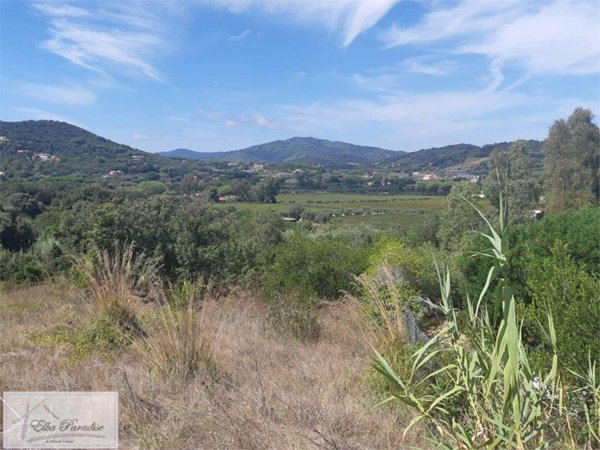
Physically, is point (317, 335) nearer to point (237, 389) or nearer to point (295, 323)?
point (295, 323)

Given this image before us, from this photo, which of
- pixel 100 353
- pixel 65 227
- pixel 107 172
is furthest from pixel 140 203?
pixel 107 172

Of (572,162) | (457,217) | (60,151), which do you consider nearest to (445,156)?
(60,151)

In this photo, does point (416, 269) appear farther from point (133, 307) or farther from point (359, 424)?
point (359, 424)

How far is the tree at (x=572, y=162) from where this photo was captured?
2433cm

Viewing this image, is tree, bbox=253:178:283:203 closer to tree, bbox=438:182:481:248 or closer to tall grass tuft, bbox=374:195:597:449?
tree, bbox=438:182:481:248

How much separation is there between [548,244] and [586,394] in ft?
10.4

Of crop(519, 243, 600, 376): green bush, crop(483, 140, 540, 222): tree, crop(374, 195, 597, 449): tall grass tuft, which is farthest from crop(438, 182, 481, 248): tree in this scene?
crop(374, 195, 597, 449): tall grass tuft

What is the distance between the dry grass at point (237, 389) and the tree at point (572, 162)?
23078mm

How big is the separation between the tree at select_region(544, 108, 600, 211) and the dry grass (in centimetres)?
2308

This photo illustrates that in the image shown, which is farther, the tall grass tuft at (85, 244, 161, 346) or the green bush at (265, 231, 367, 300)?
the green bush at (265, 231, 367, 300)

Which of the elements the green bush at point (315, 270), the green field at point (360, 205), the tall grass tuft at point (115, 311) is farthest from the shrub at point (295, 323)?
the green field at point (360, 205)

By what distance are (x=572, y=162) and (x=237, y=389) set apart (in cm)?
2586

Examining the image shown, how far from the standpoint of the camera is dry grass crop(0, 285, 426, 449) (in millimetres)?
2570

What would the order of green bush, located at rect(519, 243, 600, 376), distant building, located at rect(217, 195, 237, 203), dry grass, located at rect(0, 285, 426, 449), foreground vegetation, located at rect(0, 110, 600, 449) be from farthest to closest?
distant building, located at rect(217, 195, 237, 203), green bush, located at rect(519, 243, 600, 376), dry grass, located at rect(0, 285, 426, 449), foreground vegetation, located at rect(0, 110, 600, 449)
